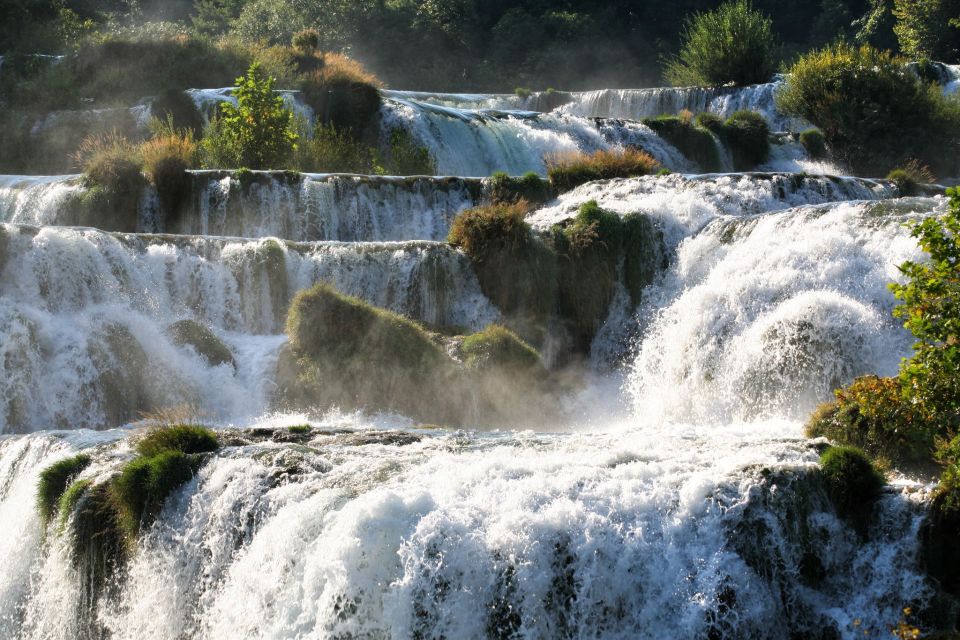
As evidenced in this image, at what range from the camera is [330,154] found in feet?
86.8

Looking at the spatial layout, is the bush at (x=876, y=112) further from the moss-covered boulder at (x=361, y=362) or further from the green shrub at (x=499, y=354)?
the moss-covered boulder at (x=361, y=362)

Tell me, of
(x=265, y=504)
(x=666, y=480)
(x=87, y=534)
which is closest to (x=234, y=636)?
(x=265, y=504)

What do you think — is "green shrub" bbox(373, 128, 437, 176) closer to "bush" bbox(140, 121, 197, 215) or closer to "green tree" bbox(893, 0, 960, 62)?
"bush" bbox(140, 121, 197, 215)

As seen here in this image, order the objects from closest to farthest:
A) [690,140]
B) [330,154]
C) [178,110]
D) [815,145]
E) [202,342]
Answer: [202,342] → [330,154] → [178,110] → [690,140] → [815,145]

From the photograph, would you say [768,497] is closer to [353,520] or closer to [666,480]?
[666,480]

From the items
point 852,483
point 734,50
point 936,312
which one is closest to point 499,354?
point 852,483

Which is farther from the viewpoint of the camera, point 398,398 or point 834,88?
point 834,88

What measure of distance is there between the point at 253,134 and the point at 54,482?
1503 cm

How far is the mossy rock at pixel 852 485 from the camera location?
8820mm

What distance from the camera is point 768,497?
867 centimetres

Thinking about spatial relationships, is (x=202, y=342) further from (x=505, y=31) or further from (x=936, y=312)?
(x=505, y=31)

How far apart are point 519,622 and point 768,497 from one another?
2048mm

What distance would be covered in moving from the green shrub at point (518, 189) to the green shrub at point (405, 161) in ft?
15.7

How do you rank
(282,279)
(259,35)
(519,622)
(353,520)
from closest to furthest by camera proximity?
1. (519,622)
2. (353,520)
3. (282,279)
4. (259,35)
